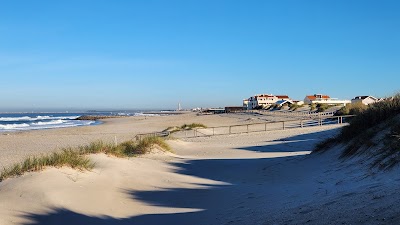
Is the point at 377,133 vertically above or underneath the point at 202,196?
above

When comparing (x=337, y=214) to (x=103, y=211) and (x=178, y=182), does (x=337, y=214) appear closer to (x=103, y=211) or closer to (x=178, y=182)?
(x=103, y=211)

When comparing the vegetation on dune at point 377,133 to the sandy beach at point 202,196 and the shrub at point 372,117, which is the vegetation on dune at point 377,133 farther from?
the sandy beach at point 202,196

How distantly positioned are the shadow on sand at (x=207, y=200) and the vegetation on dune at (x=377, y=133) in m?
2.04

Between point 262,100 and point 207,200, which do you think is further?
point 262,100

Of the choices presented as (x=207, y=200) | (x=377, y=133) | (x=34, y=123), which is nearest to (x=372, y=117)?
(x=377, y=133)

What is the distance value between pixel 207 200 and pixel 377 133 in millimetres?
5165

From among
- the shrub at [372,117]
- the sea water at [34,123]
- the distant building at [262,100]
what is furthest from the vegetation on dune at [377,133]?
the distant building at [262,100]

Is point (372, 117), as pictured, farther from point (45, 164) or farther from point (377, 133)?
point (45, 164)

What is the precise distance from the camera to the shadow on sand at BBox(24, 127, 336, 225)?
6211 mm

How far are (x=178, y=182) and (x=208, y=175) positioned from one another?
4.95ft

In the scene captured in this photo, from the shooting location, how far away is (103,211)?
679cm

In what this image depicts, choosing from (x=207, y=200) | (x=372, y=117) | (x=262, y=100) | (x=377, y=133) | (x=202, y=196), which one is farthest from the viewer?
(x=262, y=100)

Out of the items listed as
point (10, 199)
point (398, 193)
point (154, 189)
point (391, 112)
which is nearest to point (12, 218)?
point (10, 199)

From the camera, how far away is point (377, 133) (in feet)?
33.8
